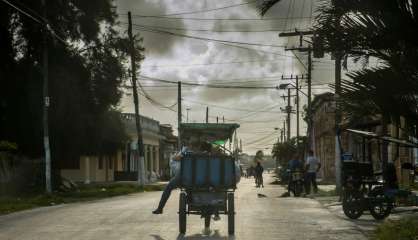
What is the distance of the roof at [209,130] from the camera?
1638cm

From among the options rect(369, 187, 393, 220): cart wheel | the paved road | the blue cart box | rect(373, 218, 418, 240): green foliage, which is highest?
the blue cart box

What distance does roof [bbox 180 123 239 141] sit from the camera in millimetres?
16375

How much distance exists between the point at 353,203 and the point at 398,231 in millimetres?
4471

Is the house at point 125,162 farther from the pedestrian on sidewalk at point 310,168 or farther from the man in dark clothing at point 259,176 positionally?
the pedestrian on sidewalk at point 310,168

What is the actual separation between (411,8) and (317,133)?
67.9 metres

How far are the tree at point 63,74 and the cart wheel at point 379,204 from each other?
19.4 meters

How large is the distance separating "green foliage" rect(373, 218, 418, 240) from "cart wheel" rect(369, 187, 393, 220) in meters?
2.98

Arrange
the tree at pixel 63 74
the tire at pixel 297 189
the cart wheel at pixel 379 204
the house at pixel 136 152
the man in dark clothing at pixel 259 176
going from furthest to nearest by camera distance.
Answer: the house at pixel 136 152
the man in dark clothing at pixel 259 176
the tree at pixel 63 74
the tire at pixel 297 189
the cart wheel at pixel 379 204

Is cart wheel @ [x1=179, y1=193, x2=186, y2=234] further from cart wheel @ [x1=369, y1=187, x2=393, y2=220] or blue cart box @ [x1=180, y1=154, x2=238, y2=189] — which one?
cart wheel @ [x1=369, y1=187, x2=393, y2=220]

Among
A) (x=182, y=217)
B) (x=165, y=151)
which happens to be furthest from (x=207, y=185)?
(x=165, y=151)

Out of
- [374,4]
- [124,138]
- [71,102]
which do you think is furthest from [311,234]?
[124,138]

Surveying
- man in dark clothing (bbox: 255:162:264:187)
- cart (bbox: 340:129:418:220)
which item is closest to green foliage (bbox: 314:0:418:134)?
cart (bbox: 340:129:418:220)

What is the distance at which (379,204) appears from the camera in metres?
16.1

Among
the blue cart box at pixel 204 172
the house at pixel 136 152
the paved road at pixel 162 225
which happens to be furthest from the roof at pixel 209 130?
the house at pixel 136 152
